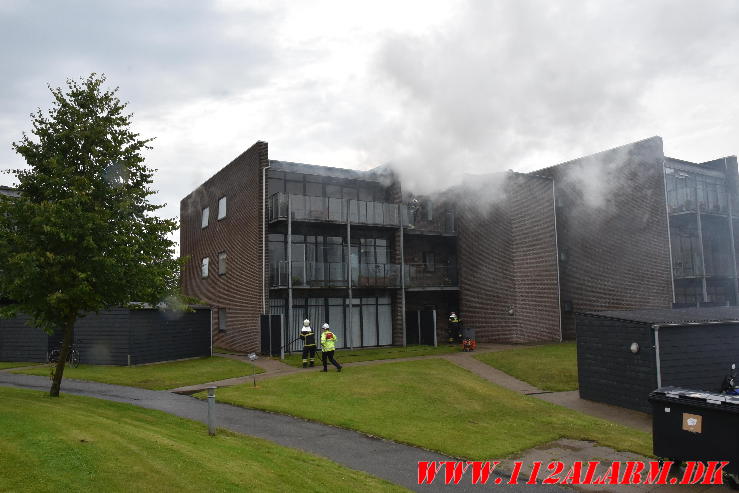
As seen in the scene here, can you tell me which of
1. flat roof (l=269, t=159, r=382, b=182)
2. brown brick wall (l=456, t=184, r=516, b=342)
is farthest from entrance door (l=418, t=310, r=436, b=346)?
flat roof (l=269, t=159, r=382, b=182)

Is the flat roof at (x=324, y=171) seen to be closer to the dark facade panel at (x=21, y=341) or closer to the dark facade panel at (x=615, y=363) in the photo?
the dark facade panel at (x=21, y=341)

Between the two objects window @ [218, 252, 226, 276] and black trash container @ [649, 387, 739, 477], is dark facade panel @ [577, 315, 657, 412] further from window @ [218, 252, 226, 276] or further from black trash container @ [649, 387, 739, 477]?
window @ [218, 252, 226, 276]

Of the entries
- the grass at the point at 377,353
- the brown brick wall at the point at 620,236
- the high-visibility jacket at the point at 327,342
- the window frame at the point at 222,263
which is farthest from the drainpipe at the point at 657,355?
the window frame at the point at 222,263

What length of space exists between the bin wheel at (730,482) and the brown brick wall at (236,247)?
61.2ft

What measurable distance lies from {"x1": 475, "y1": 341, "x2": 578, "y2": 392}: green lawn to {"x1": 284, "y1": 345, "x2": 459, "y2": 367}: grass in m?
2.63

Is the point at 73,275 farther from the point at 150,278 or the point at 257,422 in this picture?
the point at 257,422

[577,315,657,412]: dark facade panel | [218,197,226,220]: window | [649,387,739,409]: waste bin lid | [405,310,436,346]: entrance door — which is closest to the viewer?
[649,387,739,409]: waste bin lid

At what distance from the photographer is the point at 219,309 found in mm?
29016

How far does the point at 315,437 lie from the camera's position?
11078 mm

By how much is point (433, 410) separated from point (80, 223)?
8.95 m

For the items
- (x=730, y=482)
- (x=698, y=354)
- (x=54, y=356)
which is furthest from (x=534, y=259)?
(x=54, y=356)

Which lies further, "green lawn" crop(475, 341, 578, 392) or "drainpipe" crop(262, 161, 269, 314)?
"drainpipe" crop(262, 161, 269, 314)

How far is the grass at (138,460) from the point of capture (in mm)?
6168

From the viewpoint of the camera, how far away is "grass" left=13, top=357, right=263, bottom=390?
17.7 metres
